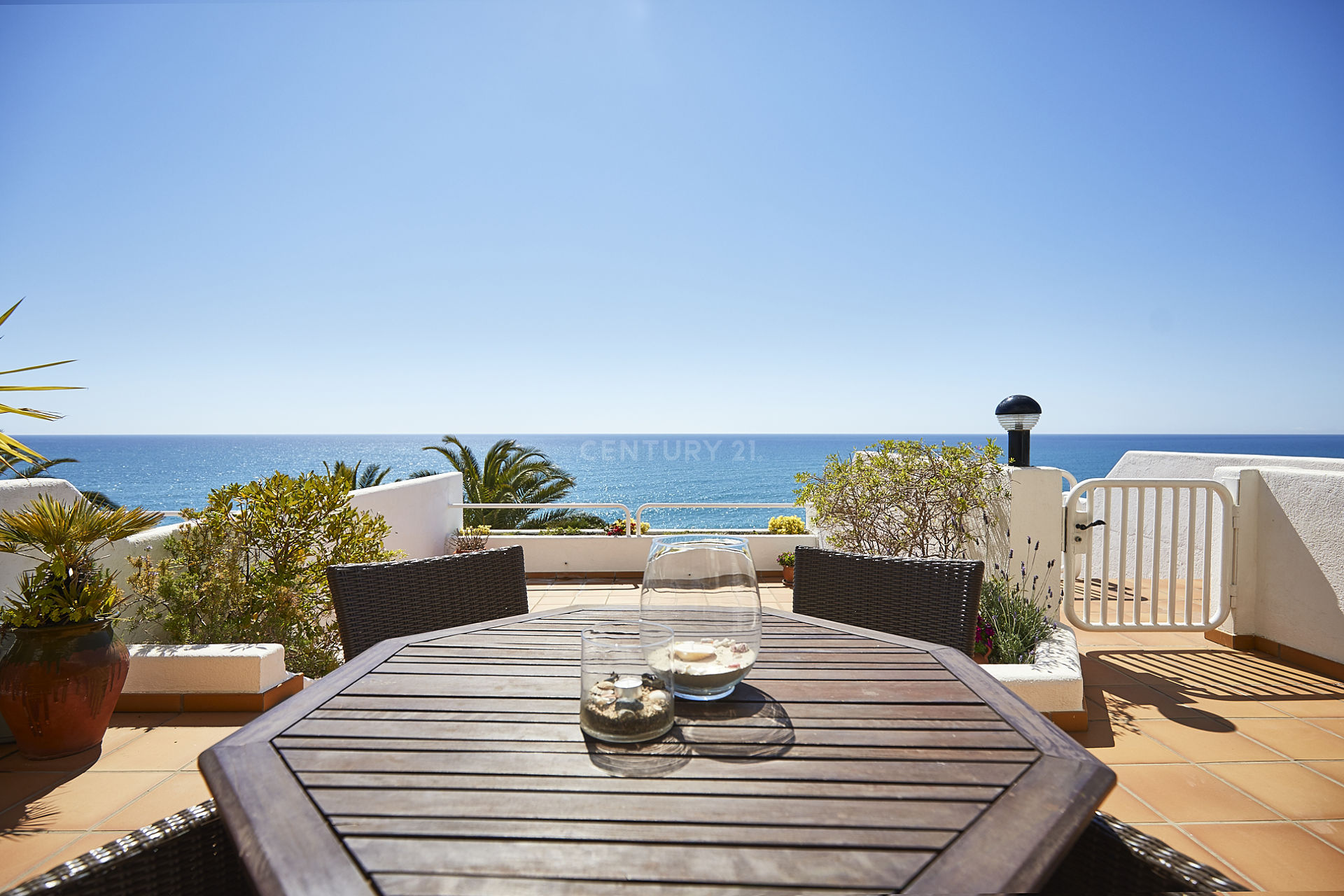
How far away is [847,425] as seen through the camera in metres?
100

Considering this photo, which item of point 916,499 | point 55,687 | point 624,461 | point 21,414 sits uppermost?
point 21,414

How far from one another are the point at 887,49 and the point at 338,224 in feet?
39.1

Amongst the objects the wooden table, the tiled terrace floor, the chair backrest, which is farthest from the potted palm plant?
the chair backrest

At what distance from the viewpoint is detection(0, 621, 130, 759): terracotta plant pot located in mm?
2213

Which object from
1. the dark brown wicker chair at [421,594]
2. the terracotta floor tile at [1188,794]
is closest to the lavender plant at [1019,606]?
the terracotta floor tile at [1188,794]

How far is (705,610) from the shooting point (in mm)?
955

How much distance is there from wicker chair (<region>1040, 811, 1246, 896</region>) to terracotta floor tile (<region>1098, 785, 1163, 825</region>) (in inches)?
49.2

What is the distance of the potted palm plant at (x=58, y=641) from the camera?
7.26 ft

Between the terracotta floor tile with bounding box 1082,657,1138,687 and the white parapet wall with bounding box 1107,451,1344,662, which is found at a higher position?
the white parapet wall with bounding box 1107,451,1344,662

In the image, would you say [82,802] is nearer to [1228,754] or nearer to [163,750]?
[163,750]

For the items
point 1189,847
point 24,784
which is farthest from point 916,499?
point 24,784

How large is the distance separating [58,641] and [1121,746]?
4.03 metres

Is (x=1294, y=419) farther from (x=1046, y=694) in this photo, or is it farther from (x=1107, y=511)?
(x=1046, y=694)

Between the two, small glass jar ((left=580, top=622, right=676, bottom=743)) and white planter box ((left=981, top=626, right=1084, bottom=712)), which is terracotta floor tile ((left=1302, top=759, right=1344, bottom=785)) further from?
small glass jar ((left=580, top=622, right=676, bottom=743))
